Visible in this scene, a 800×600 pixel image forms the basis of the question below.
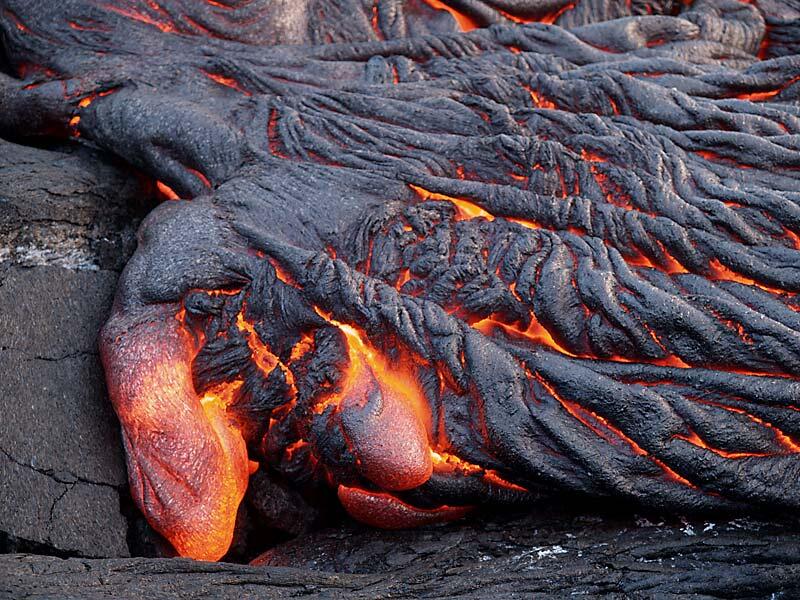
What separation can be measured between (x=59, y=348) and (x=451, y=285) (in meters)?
1.21

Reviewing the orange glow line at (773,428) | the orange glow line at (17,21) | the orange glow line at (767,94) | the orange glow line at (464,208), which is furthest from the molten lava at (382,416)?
the orange glow line at (17,21)

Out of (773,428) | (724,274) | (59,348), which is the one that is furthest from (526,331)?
(59,348)

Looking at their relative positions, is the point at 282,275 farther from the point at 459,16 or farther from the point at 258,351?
the point at 459,16

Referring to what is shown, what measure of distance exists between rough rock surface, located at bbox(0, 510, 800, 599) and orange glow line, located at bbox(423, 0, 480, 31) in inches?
83.8

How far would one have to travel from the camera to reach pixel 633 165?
2.74 metres

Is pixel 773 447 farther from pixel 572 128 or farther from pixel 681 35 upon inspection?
pixel 681 35

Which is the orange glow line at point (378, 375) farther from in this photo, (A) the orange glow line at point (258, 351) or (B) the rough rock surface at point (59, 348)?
(B) the rough rock surface at point (59, 348)

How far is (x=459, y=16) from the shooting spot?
3629mm

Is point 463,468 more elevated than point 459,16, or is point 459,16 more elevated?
point 459,16

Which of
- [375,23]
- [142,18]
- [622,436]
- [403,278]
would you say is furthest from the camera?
[375,23]

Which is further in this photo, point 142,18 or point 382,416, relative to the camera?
point 142,18

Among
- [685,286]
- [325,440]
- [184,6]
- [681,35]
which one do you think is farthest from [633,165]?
[184,6]

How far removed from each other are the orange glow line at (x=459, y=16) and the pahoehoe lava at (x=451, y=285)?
59 cm

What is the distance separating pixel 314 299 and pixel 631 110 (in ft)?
4.30
